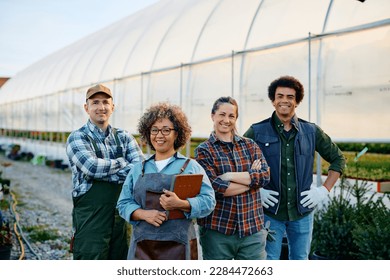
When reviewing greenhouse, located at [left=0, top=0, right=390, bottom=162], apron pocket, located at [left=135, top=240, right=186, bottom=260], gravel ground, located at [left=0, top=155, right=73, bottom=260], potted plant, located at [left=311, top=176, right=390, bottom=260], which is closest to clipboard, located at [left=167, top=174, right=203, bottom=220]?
apron pocket, located at [left=135, top=240, right=186, bottom=260]

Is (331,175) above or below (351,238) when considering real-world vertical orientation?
above

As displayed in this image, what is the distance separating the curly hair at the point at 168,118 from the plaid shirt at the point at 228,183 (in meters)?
0.17

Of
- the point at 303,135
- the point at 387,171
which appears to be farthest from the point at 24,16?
the point at 387,171

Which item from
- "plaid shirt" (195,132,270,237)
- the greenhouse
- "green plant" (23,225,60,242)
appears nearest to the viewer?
"plaid shirt" (195,132,270,237)

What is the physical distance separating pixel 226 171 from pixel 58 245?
357 cm

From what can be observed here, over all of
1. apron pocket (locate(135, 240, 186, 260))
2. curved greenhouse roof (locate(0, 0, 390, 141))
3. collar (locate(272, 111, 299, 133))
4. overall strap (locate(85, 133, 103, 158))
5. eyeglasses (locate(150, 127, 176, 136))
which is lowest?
apron pocket (locate(135, 240, 186, 260))

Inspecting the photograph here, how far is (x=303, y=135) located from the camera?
2947 millimetres

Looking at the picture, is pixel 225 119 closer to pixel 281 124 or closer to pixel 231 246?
pixel 281 124

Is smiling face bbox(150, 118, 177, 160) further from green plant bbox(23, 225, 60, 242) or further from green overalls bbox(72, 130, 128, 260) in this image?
green plant bbox(23, 225, 60, 242)

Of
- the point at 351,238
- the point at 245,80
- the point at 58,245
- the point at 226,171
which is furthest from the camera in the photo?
the point at 245,80

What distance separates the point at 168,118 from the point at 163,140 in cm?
Result: 13

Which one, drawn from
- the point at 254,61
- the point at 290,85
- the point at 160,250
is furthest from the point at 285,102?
the point at 254,61

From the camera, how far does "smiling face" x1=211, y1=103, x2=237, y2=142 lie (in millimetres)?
2650

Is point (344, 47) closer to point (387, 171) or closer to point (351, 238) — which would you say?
point (351, 238)
